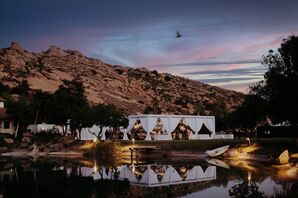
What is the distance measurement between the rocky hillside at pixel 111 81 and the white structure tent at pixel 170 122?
1445 inches

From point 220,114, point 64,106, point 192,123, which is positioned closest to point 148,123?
point 192,123

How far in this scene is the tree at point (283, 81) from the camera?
1479 inches

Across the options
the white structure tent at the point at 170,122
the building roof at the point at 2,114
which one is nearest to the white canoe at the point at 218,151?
the white structure tent at the point at 170,122

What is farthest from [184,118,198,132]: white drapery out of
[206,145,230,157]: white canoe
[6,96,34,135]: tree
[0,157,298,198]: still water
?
[0,157,298,198]: still water

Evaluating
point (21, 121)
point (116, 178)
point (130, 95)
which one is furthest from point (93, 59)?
point (116, 178)

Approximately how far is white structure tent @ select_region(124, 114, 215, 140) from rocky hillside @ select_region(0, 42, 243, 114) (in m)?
36.7

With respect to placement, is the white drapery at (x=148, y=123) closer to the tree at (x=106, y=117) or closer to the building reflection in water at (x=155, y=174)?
the tree at (x=106, y=117)

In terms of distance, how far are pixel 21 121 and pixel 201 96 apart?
7932 centimetres

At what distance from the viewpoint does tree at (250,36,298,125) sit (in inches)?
1479

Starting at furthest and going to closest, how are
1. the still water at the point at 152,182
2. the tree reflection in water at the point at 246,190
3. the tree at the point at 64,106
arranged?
the tree at the point at 64,106
the still water at the point at 152,182
the tree reflection in water at the point at 246,190

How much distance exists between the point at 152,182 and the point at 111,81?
114m

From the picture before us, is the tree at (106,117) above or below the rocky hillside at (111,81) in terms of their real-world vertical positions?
below

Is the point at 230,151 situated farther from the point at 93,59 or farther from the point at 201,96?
the point at 93,59

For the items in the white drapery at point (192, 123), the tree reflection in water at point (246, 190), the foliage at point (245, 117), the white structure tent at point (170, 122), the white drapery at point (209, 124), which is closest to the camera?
the tree reflection in water at point (246, 190)
